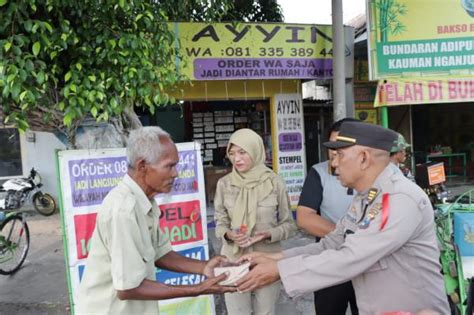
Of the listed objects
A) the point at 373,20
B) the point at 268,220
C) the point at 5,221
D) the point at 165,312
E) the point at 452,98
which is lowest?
the point at 165,312

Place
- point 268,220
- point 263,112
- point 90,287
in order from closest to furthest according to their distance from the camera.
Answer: point 90,287 → point 268,220 → point 263,112

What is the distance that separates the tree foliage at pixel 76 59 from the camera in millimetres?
2326

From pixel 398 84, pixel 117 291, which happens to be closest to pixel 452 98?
pixel 398 84

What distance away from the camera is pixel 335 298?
2.55m

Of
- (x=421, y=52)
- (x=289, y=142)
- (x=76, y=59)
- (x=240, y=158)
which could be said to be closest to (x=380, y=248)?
(x=240, y=158)

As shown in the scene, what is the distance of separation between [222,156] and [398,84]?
407 cm

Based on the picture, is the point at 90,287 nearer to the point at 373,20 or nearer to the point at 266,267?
the point at 266,267

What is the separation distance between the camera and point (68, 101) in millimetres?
2580

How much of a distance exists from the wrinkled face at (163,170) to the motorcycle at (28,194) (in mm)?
6579

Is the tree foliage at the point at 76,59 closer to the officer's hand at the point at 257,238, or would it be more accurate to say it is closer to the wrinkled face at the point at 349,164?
the officer's hand at the point at 257,238

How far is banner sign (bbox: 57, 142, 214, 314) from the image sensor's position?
2.76 metres

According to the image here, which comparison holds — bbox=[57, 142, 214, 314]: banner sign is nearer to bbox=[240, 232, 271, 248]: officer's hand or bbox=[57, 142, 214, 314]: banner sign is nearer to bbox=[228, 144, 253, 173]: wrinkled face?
bbox=[228, 144, 253, 173]: wrinkled face

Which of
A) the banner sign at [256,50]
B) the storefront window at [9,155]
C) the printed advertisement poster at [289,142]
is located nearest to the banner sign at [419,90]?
the banner sign at [256,50]

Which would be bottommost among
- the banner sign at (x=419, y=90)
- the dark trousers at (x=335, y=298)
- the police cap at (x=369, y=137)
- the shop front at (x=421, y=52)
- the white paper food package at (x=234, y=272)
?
the dark trousers at (x=335, y=298)
